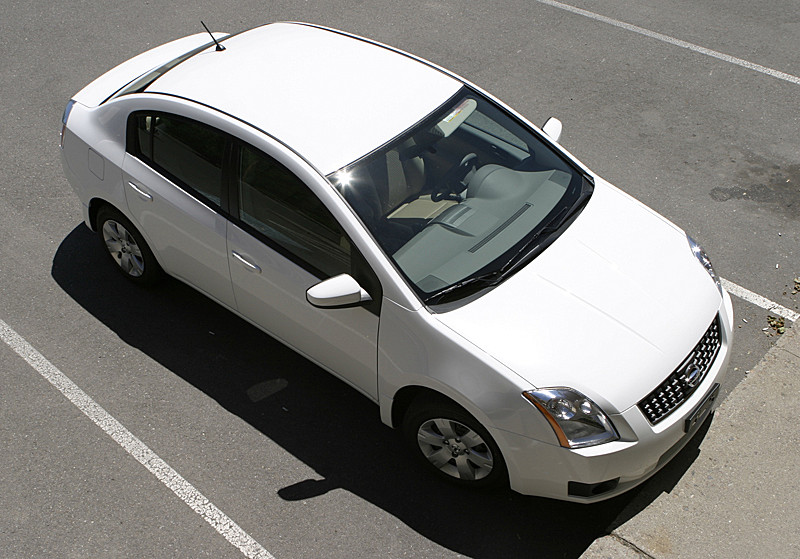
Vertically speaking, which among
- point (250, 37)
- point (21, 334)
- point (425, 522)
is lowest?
point (425, 522)

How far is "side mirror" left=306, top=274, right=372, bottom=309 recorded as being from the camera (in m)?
4.45

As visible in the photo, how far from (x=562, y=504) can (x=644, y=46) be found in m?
6.21

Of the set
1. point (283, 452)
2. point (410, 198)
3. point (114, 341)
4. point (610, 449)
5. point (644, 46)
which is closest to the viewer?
point (610, 449)

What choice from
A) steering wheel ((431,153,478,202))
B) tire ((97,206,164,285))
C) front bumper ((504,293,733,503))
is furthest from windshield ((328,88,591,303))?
tire ((97,206,164,285))

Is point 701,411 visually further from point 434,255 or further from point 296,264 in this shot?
point 296,264

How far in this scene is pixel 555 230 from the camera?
4906mm

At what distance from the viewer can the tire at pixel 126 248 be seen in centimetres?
602

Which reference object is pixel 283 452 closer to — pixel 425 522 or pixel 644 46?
pixel 425 522

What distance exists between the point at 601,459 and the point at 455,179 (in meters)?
1.82

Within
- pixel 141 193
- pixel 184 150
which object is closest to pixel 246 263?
pixel 184 150

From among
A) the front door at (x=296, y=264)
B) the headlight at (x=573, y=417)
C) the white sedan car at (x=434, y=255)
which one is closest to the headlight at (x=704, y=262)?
the white sedan car at (x=434, y=255)

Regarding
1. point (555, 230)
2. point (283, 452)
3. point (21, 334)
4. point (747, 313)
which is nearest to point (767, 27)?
point (747, 313)

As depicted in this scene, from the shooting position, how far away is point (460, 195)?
495 cm

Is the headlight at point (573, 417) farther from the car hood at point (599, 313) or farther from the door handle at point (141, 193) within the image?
the door handle at point (141, 193)
